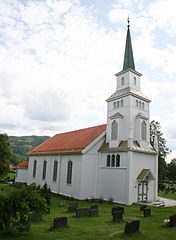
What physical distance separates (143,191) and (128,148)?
568 centimetres

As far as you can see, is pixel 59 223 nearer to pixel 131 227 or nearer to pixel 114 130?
pixel 131 227

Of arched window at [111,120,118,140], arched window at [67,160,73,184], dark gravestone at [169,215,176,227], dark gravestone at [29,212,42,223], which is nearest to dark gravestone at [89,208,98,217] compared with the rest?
dark gravestone at [29,212,42,223]

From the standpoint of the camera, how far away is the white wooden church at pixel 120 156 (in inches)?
1127

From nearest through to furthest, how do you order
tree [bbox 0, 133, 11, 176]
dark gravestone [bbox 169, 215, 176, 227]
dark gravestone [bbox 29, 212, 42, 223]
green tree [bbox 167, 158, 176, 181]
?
dark gravestone [bbox 169, 215, 176, 227] < dark gravestone [bbox 29, 212, 42, 223] < tree [bbox 0, 133, 11, 176] < green tree [bbox 167, 158, 176, 181]

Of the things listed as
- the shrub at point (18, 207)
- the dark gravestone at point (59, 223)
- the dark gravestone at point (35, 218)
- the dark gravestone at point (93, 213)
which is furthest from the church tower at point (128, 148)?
the shrub at point (18, 207)

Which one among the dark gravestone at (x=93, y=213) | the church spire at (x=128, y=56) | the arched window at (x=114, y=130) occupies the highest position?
the church spire at (x=128, y=56)

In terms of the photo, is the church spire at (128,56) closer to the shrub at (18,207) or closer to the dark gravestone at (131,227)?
the dark gravestone at (131,227)

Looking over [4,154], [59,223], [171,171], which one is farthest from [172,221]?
[171,171]

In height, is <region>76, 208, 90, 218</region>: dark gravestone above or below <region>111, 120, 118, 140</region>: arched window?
below

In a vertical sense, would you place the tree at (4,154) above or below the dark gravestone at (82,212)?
above

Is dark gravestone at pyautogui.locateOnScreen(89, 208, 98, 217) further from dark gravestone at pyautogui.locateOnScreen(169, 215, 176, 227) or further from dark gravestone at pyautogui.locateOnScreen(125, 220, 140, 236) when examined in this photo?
Result: dark gravestone at pyautogui.locateOnScreen(125, 220, 140, 236)

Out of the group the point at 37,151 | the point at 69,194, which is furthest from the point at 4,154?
the point at 69,194

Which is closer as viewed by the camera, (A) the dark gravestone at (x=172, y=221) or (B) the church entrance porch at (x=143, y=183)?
(A) the dark gravestone at (x=172, y=221)

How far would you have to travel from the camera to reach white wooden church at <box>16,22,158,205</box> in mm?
28625
